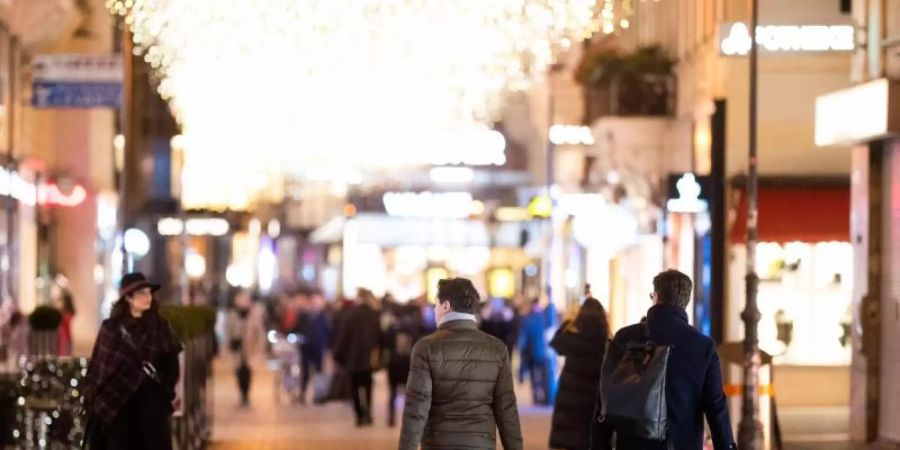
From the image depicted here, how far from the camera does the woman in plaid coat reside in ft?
41.4

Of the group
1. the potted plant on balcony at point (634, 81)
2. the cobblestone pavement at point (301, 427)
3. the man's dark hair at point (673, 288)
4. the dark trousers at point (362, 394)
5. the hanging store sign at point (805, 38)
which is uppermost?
the potted plant on balcony at point (634, 81)

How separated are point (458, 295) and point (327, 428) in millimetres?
15347

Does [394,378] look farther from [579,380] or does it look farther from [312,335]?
[579,380]

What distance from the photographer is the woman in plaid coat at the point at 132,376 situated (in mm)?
12625

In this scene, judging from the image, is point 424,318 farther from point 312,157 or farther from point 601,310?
point 312,157

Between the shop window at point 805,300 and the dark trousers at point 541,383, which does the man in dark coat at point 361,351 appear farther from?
the shop window at point 805,300

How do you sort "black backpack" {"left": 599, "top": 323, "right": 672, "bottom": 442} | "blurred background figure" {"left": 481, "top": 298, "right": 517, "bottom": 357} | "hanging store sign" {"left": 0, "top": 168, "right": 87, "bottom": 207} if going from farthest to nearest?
"blurred background figure" {"left": 481, "top": 298, "right": 517, "bottom": 357}, "hanging store sign" {"left": 0, "top": 168, "right": 87, "bottom": 207}, "black backpack" {"left": 599, "top": 323, "right": 672, "bottom": 442}

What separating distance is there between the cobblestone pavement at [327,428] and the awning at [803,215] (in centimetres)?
264

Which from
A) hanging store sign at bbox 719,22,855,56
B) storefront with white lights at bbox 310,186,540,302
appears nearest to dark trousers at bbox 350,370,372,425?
hanging store sign at bbox 719,22,855,56

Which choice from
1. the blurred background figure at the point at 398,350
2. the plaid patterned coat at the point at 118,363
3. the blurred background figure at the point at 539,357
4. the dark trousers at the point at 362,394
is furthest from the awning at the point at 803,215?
the plaid patterned coat at the point at 118,363

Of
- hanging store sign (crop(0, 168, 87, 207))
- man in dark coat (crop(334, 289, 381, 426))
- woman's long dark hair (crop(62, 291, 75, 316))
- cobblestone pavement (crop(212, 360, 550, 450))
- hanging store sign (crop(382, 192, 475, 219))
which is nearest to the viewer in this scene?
cobblestone pavement (crop(212, 360, 550, 450))

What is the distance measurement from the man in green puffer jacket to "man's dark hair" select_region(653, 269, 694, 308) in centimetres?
87

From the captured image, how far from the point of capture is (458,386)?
9336 mm

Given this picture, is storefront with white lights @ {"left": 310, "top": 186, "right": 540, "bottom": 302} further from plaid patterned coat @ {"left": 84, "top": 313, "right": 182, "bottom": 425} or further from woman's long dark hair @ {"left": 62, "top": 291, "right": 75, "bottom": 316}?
plaid patterned coat @ {"left": 84, "top": 313, "right": 182, "bottom": 425}
